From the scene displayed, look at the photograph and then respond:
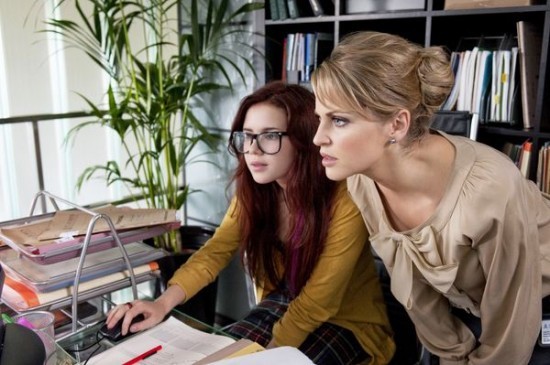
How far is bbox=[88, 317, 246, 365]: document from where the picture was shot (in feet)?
3.25

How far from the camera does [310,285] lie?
4.63 feet

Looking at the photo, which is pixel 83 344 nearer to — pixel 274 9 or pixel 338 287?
pixel 338 287

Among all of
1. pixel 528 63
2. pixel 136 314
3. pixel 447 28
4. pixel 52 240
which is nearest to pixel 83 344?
pixel 136 314

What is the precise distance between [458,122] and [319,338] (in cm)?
90

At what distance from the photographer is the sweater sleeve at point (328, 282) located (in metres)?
1.39

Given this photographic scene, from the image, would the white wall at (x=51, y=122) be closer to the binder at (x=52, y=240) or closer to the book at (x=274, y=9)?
the book at (x=274, y=9)

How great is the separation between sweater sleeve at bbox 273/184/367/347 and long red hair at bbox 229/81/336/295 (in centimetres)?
4

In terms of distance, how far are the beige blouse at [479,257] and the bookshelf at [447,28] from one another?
0.55m

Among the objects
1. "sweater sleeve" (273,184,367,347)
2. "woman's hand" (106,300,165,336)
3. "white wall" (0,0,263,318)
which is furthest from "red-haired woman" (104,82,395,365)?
"white wall" (0,0,263,318)

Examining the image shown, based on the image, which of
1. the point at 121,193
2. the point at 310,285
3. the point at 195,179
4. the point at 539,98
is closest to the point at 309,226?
the point at 310,285

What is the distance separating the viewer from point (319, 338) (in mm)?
1453

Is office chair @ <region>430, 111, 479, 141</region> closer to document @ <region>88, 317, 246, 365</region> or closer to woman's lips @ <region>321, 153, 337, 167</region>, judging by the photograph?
woman's lips @ <region>321, 153, 337, 167</region>

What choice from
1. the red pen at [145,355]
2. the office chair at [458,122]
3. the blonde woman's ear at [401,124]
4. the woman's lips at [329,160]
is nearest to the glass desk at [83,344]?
the red pen at [145,355]

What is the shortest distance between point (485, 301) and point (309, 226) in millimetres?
489
